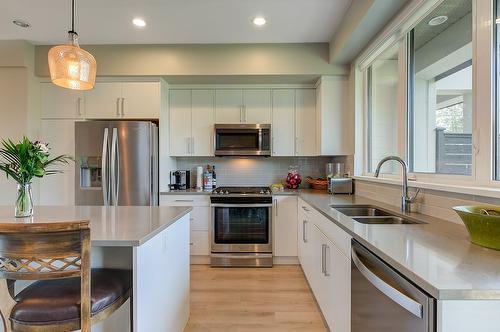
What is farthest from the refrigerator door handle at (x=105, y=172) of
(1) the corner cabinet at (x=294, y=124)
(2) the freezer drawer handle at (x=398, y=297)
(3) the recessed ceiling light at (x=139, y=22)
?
(2) the freezer drawer handle at (x=398, y=297)

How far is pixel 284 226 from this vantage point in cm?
326

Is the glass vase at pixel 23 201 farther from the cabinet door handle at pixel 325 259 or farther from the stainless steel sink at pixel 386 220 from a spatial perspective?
the stainless steel sink at pixel 386 220

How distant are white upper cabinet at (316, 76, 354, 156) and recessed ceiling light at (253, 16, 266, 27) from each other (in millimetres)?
1020

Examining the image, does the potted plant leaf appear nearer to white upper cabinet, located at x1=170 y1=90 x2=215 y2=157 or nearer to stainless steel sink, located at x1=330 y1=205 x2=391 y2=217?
white upper cabinet, located at x1=170 y1=90 x2=215 y2=157

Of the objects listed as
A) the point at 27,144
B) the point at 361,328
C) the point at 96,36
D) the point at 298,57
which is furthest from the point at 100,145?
the point at 361,328

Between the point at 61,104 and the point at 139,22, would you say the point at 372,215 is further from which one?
the point at 61,104

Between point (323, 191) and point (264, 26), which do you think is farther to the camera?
point (323, 191)

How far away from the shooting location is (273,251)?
10.7 feet

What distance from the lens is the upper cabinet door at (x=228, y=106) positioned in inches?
141

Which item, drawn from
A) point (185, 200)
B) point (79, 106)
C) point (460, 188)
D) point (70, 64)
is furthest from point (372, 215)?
point (79, 106)

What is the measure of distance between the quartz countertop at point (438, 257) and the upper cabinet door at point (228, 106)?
7.87 ft

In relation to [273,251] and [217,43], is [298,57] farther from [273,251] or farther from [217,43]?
[273,251]

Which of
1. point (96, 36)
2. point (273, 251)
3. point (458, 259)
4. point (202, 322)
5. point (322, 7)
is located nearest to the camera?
point (458, 259)

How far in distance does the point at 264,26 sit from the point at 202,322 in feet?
9.24
